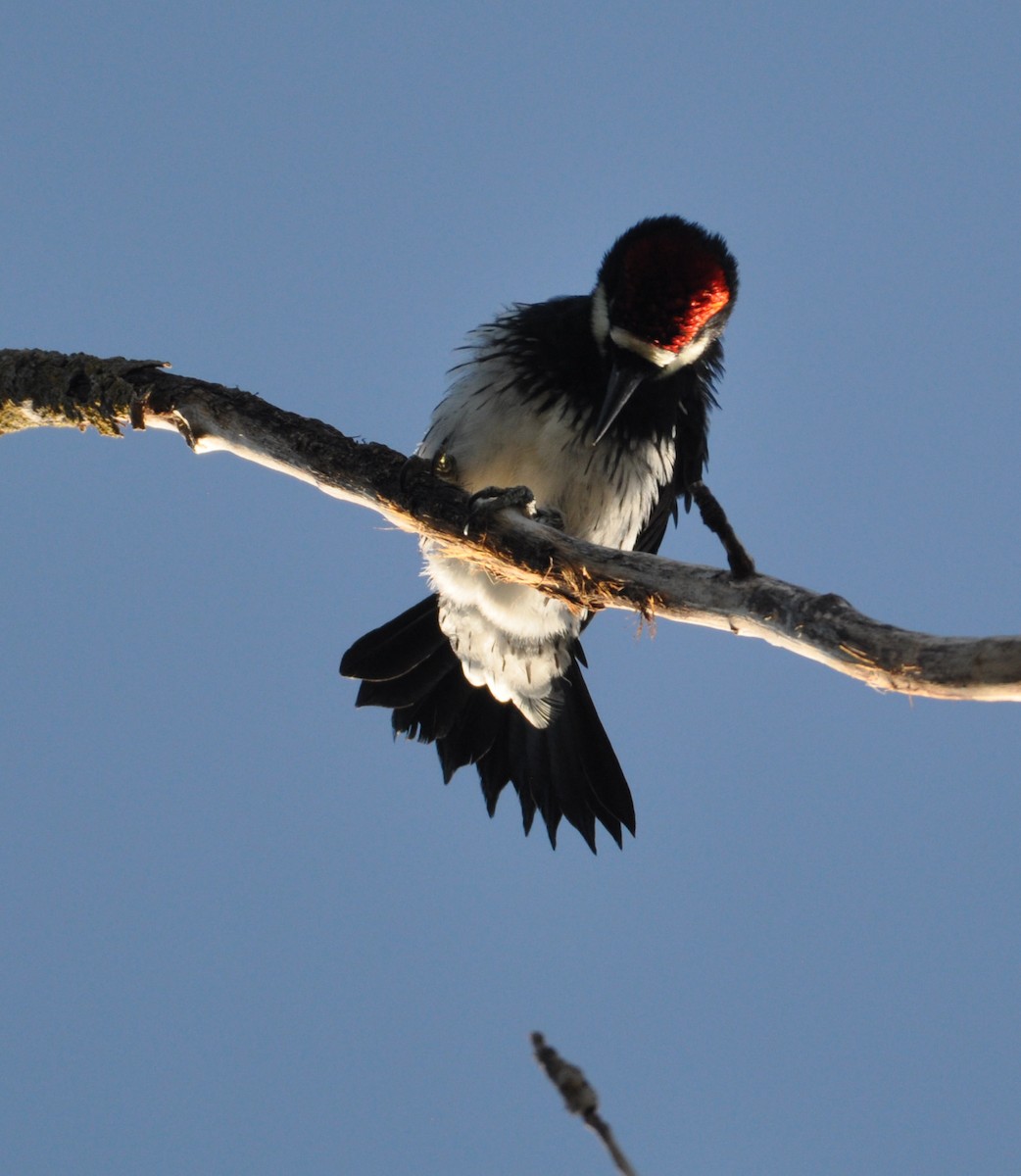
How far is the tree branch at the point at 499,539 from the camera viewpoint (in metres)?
1.99

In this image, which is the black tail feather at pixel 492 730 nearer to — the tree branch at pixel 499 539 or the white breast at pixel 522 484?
the white breast at pixel 522 484

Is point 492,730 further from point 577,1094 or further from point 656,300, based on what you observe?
point 577,1094

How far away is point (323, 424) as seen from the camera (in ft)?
10.1

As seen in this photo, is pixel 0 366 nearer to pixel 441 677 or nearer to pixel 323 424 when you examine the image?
pixel 323 424

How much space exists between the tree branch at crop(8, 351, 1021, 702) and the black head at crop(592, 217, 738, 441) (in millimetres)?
696

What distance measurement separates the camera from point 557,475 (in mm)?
3625

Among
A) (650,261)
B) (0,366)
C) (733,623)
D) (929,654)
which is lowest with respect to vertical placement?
(929,654)

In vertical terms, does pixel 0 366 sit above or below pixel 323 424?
above

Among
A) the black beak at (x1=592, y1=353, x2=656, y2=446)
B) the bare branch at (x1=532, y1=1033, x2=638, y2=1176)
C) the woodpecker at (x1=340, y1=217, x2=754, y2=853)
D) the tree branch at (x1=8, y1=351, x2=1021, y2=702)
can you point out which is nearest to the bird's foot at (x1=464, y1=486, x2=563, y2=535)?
the tree branch at (x1=8, y1=351, x2=1021, y2=702)

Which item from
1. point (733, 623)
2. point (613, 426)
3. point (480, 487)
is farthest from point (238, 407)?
point (733, 623)

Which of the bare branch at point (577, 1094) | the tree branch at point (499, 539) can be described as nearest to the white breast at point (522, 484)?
the tree branch at point (499, 539)

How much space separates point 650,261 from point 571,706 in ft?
4.91

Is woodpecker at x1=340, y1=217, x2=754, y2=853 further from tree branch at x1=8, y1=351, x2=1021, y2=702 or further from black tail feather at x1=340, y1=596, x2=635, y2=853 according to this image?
tree branch at x1=8, y1=351, x2=1021, y2=702

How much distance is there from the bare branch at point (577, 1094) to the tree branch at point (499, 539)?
108 cm
